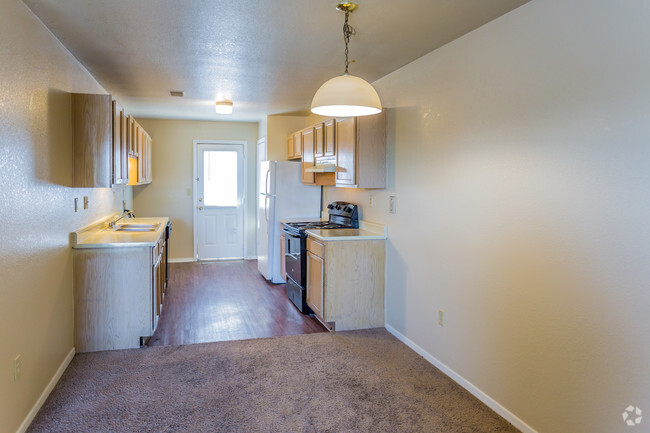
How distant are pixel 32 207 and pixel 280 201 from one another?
3.60m

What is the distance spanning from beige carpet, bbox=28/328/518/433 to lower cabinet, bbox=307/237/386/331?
0.35m

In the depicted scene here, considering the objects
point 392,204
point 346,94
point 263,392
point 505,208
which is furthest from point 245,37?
point 263,392

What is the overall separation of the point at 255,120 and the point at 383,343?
475 centimetres

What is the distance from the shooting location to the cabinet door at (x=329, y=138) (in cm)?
466

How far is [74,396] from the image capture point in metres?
2.87

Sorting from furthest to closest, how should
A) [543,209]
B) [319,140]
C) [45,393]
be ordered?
[319,140] → [45,393] → [543,209]

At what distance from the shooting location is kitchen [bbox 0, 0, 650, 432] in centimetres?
196

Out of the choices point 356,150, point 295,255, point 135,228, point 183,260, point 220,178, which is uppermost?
point 356,150

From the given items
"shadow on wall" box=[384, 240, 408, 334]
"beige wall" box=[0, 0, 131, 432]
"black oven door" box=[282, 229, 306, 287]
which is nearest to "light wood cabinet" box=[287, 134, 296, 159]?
"black oven door" box=[282, 229, 306, 287]

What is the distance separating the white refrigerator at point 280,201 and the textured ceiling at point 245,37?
60.5 inches

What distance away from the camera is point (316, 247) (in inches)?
170

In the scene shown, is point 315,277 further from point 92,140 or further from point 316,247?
point 92,140

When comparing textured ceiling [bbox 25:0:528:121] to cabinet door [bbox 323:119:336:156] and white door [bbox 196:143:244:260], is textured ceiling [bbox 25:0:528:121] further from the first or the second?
white door [bbox 196:143:244:260]

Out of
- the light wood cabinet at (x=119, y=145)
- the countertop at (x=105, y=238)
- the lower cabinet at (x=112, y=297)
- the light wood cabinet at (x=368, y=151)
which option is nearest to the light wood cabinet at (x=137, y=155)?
the light wood cabinet at (x=119, y=145)
